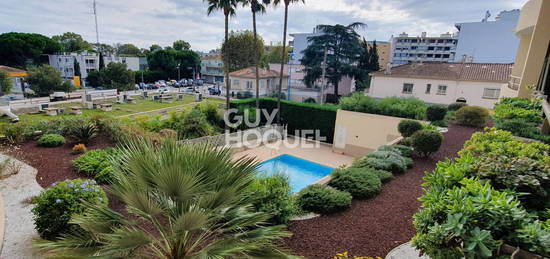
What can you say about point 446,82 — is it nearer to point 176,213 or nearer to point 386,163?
point 386,163

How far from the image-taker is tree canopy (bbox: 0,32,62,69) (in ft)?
141

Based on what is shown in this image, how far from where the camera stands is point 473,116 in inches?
507

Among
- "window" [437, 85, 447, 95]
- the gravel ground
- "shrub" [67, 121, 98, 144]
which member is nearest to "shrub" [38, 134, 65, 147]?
"shrub" [67, 121, 98, 144]

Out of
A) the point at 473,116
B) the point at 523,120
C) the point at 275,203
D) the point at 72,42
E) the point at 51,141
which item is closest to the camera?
the point at 275,203

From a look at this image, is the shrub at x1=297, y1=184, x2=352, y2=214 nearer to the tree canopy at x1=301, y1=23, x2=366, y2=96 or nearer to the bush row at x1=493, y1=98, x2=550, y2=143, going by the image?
the bush row at x1=493, y1=98, x2=550, y2=143

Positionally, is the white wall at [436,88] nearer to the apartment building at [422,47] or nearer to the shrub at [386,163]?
the shrub at [386,163]

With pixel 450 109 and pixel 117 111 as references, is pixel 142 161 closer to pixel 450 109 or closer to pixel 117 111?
pixel 450 109

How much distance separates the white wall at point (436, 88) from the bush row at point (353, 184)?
16746mm

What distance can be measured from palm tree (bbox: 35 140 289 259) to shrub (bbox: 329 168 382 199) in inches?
151

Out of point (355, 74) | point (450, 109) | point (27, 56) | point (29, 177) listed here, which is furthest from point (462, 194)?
point (27, 56)

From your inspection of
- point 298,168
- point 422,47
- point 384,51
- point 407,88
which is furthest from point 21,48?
point 422,47

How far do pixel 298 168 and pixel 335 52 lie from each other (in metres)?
20.0

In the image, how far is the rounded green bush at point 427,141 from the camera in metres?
8.58

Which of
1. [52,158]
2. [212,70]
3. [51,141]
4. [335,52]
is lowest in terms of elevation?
[52,158]
